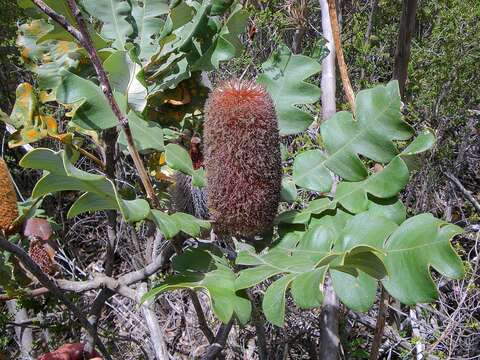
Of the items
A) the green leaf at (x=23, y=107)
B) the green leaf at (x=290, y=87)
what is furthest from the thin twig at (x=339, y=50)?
the green leaf at (x=23, y=107)

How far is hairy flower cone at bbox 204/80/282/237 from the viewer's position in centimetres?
102

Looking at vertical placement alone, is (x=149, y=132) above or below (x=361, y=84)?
above

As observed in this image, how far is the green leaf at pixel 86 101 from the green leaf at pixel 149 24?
0.27 metres

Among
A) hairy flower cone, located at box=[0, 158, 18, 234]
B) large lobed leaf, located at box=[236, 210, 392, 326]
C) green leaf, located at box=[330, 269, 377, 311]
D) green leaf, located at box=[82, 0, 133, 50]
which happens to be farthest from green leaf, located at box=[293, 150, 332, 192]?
hairy flower cone, located at box=[0, 158, 18, 234]

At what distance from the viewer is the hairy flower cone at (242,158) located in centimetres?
102

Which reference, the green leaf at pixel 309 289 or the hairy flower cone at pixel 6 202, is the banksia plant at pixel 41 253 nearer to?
the hairy flower cone at pixel 6 202

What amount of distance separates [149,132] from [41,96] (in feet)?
1.51

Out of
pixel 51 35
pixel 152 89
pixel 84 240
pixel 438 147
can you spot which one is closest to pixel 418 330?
pixel 438 147

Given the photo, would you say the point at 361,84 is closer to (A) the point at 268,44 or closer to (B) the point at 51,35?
(A) the point at 268,44

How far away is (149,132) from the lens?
1.10 meters

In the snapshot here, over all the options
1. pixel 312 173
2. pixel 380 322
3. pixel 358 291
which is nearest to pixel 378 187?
pixel 312 173

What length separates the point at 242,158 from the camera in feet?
3.36

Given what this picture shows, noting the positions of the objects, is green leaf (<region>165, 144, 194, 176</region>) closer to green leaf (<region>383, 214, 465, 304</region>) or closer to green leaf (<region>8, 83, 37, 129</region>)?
green leaf (<region>8, 83, 37, 129</region>)

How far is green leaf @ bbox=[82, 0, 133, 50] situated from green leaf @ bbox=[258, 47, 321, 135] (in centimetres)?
31
